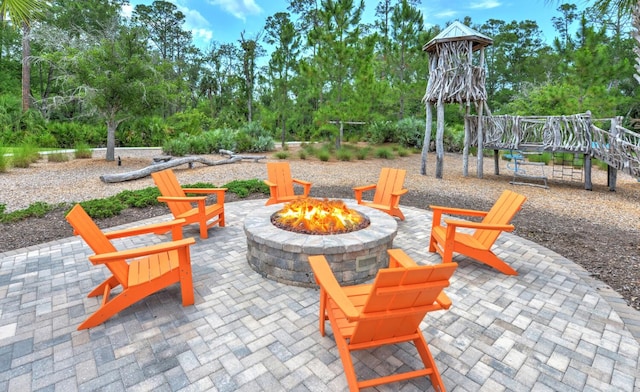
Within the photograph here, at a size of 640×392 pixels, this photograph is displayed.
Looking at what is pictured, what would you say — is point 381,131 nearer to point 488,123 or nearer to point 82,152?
point 488,123

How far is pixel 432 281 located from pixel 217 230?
3.83 meters

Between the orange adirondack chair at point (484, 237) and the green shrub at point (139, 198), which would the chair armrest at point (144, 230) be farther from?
the green shrub at point (139, 198)

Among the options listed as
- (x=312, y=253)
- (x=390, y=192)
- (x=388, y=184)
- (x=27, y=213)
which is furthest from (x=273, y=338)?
(x=27, y=213)

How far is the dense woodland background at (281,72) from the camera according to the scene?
37.0 feet

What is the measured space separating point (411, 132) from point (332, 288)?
16.8m

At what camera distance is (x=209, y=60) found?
94.5 ft

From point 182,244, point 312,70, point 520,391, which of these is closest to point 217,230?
point 182,244

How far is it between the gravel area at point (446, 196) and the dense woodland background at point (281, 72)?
2839mm

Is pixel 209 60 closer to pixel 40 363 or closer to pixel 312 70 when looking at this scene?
pixel 312 70

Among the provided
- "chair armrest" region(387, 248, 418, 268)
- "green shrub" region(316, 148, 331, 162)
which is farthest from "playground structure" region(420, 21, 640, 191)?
"chair armrest" region(387, 248, 418, 268)

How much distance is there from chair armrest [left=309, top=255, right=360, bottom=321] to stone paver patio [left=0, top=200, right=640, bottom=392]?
1.72ft

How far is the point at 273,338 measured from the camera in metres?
2.46

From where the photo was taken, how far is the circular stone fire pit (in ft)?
10.5

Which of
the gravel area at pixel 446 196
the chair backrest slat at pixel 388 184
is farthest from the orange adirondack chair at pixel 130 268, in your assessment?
the chair backrest slat at pixel 388 184
